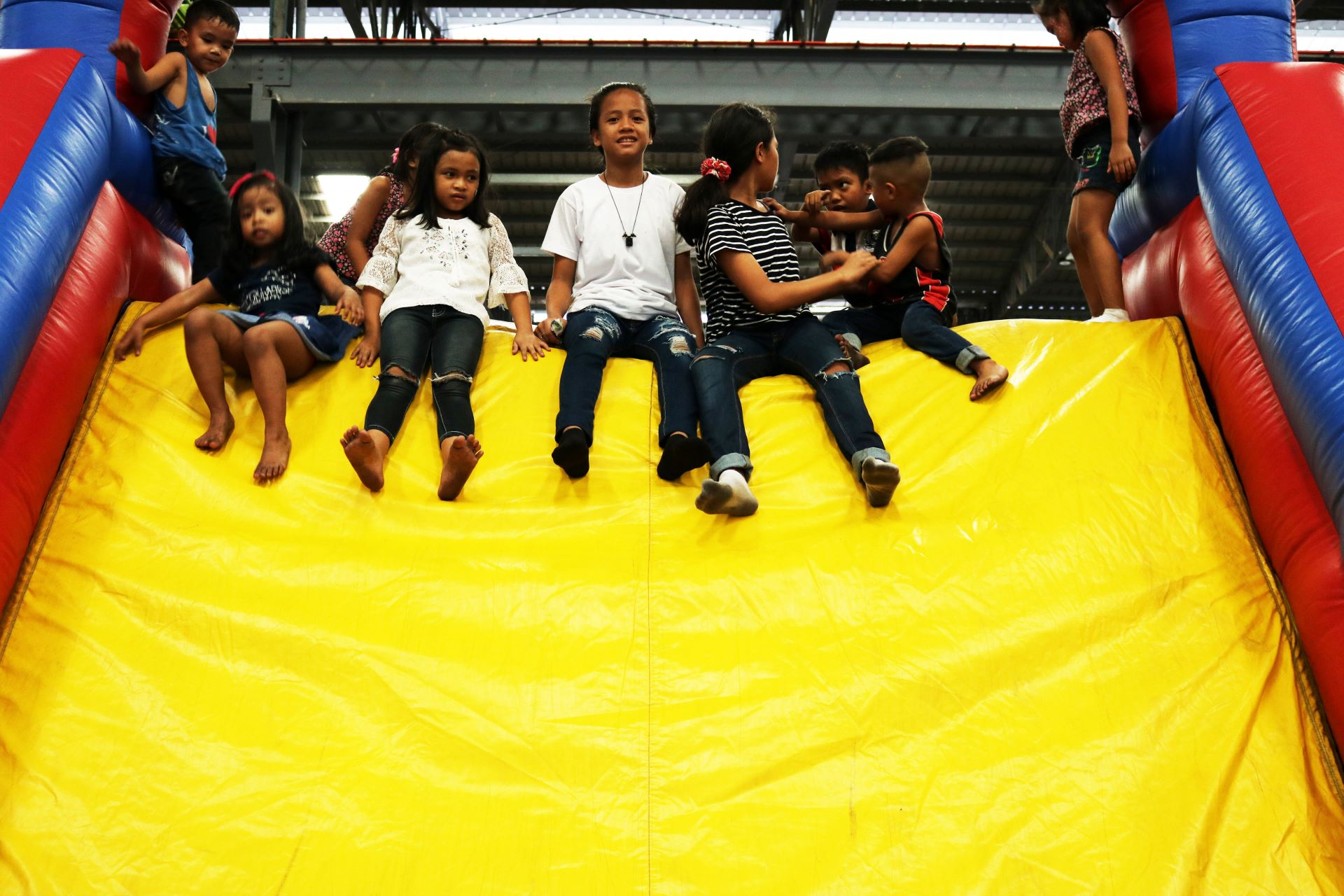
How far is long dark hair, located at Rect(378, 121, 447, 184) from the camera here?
2645 mm

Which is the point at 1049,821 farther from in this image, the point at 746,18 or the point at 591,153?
the point at 746,18

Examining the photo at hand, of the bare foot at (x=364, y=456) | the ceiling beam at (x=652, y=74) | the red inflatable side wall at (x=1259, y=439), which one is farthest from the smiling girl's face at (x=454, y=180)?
the ceiling beam at (x=652, y=74)

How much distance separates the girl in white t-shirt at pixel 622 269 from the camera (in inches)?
92.5

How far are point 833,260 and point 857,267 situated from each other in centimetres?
32

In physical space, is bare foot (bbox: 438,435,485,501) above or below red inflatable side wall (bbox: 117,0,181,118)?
below

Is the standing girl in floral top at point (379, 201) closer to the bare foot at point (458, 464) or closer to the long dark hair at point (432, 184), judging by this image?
the long dark hair at point (432, 184)

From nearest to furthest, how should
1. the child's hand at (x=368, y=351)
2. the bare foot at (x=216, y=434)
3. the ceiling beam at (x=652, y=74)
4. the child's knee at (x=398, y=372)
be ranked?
the bare foot at (x=216, y=434) → the child's knee at (x=398, y=372) → the child's hand at (x=368, y=351) → the ceiling beam at (x=652, y=74)

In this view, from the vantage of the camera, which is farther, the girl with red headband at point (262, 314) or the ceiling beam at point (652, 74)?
the ceiling beam at point (652, 74)

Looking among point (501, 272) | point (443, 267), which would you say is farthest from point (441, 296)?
point (501, 272)

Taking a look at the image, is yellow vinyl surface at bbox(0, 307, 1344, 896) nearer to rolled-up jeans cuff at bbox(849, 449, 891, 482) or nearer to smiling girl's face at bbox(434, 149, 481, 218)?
rolled-up jeans cuff at bbox(849, 449, 891, 482)

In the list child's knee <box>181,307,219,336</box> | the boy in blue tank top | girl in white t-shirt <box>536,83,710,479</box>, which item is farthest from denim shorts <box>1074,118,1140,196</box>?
the boy in blue tank top

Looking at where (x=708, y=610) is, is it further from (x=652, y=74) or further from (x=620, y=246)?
(x=652, y=74)

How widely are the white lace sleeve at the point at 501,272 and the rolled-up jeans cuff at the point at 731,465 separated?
2.53 ft

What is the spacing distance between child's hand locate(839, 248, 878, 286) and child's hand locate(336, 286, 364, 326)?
3.88ft
